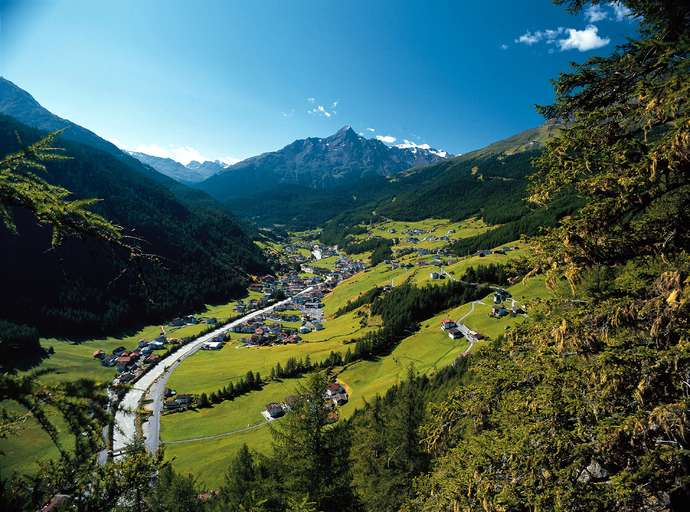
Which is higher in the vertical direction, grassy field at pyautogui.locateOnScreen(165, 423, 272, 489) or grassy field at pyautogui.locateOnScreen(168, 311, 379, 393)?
grassy field at pyautogui.locateOnScreen(168, 311, 379, 393)

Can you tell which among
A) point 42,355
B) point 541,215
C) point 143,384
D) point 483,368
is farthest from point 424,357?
point 541,215

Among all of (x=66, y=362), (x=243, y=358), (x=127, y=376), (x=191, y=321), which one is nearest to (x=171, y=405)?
(x=127, y=376)

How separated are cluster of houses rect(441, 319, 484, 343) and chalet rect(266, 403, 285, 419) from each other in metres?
46.1

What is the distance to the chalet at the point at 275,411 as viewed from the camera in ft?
257

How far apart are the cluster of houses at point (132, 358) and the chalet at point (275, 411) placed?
4618 centimetres

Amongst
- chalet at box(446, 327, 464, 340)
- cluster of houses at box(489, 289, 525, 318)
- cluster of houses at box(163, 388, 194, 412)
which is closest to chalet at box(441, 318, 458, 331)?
chalet at box(446, 327, 464, 340)

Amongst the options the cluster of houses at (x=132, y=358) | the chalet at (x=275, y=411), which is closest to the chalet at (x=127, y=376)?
the cluster of houses at (x=132, y=358)

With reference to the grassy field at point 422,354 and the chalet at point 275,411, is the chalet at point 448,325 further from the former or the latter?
the chalet at point 275,411

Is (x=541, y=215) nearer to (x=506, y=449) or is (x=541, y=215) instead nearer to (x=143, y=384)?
(x=143, y=384)

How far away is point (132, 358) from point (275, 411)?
6295 cm

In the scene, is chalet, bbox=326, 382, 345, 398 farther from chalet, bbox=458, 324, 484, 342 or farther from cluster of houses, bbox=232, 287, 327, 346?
cluster of houses, bbox=232, 287, 327, 346

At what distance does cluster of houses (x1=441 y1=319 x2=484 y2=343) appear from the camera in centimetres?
9059

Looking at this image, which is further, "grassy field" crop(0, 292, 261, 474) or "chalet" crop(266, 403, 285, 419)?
"chalet" crop(266, 403, 285, 419)

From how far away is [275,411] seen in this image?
258ft
